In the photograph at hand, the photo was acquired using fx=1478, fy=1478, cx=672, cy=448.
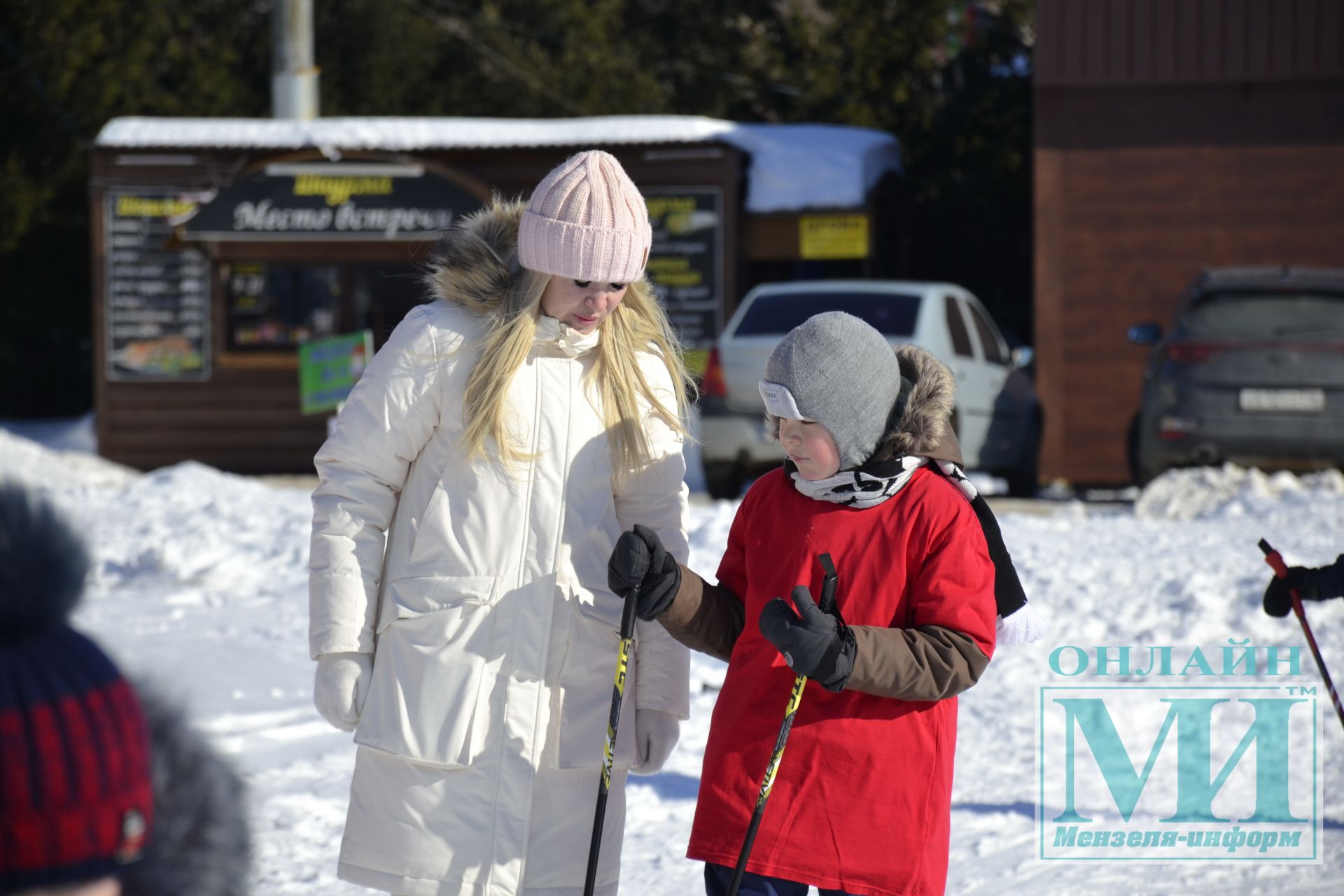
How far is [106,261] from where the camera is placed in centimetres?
1434

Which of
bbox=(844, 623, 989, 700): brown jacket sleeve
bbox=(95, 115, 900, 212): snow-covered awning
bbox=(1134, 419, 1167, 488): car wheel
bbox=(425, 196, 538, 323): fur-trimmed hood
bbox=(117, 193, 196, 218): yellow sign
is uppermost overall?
bbox=(95, 115, 900, 212): snow-covered awning

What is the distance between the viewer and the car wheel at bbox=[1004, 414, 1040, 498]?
1145 cm

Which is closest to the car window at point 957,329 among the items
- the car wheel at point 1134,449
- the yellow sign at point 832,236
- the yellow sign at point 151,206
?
the car wheel at point 1134,449

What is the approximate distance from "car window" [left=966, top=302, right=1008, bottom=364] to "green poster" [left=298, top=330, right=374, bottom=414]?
15.5 ft

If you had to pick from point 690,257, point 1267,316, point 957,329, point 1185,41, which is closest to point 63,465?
point 690,257

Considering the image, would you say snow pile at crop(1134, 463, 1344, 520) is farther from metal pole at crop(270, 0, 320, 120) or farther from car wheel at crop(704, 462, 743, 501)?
metal pole at crop(270, 0, 320, 120)

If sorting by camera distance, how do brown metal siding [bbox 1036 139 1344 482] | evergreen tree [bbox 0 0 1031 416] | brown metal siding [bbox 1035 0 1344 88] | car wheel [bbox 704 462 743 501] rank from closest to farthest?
car wheel [bbox 704 462 743 501], brown metal siding [bbox 1035 0 1344 88], brown metal siding [bbox 1036 139 1344 482], evergreen tree [bbox 0 0 1031 416]

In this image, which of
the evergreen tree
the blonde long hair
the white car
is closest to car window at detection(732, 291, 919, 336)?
the white car

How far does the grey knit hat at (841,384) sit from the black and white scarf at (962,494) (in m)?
0.05

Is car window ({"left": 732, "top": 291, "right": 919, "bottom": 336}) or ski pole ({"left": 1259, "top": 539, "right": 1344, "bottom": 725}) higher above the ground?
car window ({"left": 732, "top": 291, "right": 919, "bottom": 336})

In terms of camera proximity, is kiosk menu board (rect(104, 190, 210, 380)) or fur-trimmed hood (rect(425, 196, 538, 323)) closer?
fur-trimmed hood (rect(425, 196, 538, 323))

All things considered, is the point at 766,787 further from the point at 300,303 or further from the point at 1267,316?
the point at 300,303

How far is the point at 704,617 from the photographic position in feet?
8.85

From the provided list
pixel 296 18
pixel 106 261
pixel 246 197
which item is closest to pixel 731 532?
pixel 246 197
